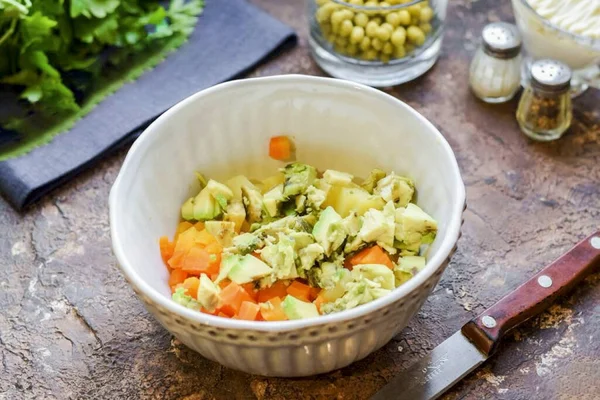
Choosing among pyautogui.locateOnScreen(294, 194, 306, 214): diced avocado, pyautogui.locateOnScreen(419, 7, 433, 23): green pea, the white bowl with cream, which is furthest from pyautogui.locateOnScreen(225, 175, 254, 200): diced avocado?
the white bowl with cream

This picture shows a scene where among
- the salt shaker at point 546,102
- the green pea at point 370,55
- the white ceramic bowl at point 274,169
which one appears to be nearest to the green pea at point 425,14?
the green pea at point 370,55

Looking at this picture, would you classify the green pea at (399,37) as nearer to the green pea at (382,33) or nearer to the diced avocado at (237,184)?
the green pea at (382,33)

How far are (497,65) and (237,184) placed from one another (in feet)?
2.02

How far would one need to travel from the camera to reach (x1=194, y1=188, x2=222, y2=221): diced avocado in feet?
4.11

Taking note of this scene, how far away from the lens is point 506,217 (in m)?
1.42

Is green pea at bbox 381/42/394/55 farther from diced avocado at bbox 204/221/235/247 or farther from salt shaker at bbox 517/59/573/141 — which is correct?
diced avocado at bbox 204/221/235/247

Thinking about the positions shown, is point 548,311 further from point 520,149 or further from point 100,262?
point 100,262

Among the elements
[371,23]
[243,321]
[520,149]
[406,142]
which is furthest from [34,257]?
[520,149]

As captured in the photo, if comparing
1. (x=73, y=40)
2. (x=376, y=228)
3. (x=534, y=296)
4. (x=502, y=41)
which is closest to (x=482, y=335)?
(x=534, y=296)

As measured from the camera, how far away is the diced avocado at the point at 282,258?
1116mm

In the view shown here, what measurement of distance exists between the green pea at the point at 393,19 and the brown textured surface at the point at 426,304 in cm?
14

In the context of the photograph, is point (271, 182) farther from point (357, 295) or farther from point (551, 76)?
point (551, 76)

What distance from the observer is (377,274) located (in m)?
1.09

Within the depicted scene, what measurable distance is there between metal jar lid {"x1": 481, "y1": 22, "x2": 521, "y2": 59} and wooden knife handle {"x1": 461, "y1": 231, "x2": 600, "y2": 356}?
451 mm
